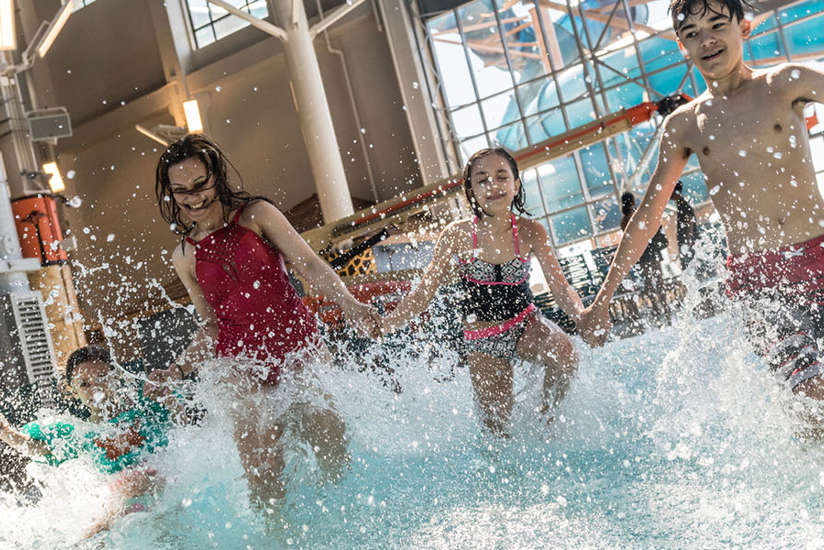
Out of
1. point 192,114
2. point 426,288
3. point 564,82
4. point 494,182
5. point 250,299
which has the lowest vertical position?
point 426,288

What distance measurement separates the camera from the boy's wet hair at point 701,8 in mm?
2564

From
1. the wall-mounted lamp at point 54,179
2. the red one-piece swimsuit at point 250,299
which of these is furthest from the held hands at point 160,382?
the wall-mounted lamp at point 54,179

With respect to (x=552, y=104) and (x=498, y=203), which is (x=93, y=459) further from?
(x=552, y=104)

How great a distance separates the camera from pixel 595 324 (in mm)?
2836

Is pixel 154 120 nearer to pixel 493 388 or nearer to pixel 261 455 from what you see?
pixel 493 388

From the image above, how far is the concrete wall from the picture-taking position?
43.0 ft

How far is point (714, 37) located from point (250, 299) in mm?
1778

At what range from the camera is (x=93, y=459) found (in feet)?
12.3

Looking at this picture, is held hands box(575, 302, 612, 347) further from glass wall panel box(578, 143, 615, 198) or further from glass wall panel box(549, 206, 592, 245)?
glass wall panel box(549, 206, 592, 245)

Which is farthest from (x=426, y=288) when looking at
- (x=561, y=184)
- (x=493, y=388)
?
(x=561, y=184)

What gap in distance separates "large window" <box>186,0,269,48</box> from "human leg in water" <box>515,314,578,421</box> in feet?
40.4

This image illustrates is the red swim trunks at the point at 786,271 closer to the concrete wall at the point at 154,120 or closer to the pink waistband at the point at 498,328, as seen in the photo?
the pink waistband at the point at 498,328

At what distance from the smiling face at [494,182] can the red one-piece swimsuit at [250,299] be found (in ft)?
3.05

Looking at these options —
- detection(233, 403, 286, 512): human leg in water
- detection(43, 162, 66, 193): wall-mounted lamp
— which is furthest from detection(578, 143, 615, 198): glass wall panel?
detection(233, 403, 286, 512): human leg in water
